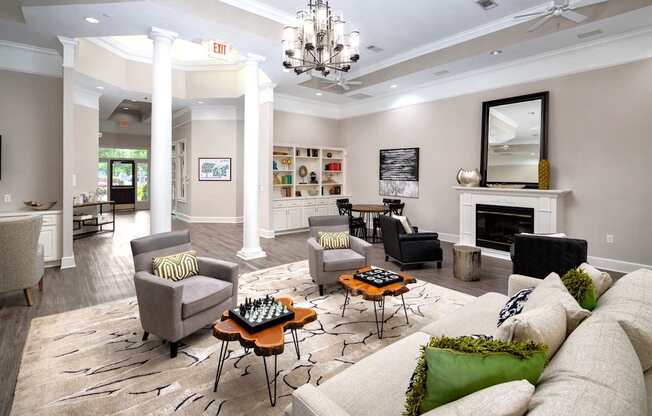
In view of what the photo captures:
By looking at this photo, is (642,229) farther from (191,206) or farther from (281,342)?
(191,206)

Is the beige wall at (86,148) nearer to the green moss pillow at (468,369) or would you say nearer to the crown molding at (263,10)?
the crown molding at (263,10)

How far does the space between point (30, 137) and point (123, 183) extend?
9.09m

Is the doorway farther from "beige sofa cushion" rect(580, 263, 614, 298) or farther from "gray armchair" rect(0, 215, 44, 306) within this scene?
"beige sofa cushion" rect(580, 263, 614, 298)

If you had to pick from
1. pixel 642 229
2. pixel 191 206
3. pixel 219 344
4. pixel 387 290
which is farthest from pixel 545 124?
pixel 191 206

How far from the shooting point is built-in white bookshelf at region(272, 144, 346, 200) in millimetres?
8805

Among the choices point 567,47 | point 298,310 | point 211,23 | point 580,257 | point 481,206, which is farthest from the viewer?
point 481,206

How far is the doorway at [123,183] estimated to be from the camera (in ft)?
44.3

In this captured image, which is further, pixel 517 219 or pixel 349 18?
pixel 517 219

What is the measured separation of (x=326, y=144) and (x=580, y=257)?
286 inches

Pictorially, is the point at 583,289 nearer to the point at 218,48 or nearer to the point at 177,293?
the point at 177,293

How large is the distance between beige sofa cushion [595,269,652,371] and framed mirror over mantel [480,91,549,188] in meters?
4.55

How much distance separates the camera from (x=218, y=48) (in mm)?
5199

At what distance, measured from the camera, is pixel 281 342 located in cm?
203

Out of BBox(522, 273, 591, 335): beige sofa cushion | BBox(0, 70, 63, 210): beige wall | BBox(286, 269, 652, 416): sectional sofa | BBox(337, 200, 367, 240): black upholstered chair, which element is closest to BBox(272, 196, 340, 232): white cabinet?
BBox(337, 200, 367, 240): black upholstered chair
